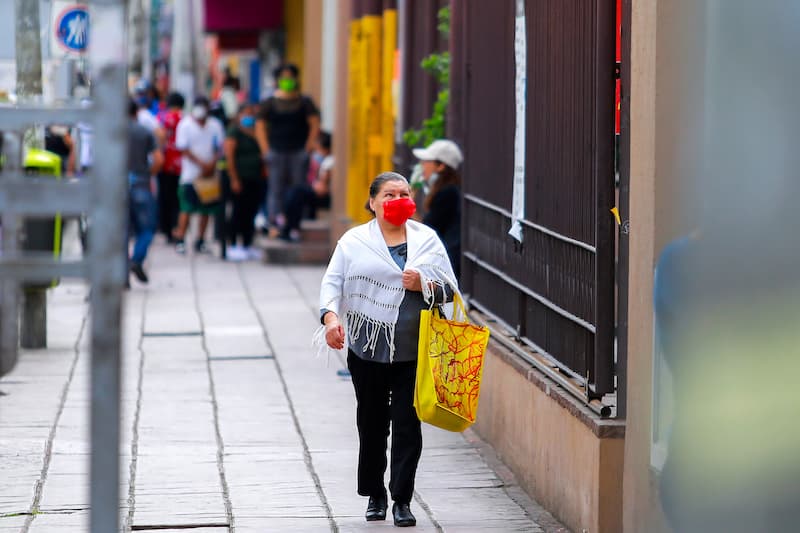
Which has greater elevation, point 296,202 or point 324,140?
point 324,140

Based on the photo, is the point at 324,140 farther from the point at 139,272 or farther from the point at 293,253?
the point at 139,272

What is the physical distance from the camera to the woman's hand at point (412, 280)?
6934 mm

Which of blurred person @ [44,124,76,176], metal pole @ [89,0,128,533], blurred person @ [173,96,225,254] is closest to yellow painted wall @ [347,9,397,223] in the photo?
blurred person @ [173,96,225,254]

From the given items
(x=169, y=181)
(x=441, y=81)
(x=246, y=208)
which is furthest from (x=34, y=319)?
(x=169, y=181)

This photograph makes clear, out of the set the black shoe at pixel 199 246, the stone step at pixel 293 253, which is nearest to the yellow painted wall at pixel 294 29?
the black shoe at pixel 199 246

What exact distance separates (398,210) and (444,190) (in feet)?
9.55

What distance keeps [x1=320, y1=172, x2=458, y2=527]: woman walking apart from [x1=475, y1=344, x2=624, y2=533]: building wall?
67 cm

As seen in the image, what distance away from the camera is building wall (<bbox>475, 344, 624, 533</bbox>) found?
21.2 feet

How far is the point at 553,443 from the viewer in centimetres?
732

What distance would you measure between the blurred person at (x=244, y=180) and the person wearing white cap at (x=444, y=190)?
8944 millimetres

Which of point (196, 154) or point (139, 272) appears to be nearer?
point (139, 272)

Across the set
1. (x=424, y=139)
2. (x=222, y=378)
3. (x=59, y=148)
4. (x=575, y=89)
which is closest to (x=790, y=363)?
(x=575, y=89)

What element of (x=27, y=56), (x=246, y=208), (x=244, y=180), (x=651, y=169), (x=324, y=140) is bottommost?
(x=246, y=208)

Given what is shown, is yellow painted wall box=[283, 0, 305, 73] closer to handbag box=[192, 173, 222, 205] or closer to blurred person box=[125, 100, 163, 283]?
handbag box=[192, 173, 222, 205]
